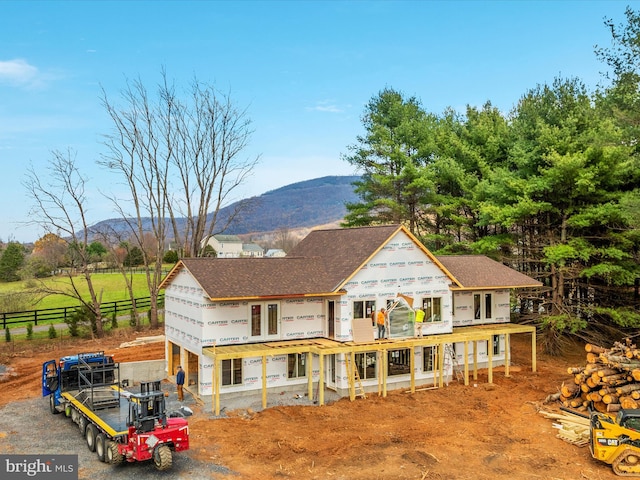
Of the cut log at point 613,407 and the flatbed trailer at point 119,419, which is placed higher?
the flatbed trailer at point 119,419

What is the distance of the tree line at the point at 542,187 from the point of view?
93.0ft

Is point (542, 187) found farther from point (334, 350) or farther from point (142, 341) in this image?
point (142, 341)

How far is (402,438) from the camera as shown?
17.8 meters

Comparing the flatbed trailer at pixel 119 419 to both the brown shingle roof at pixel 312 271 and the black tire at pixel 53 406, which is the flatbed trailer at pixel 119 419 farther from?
the brown shingle roof at pixel 312 271

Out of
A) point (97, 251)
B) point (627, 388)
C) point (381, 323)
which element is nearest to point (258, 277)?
point (381, 323)

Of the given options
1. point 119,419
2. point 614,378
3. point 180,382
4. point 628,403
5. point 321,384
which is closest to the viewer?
point 119,419

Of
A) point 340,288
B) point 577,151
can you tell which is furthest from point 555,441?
point 577,151

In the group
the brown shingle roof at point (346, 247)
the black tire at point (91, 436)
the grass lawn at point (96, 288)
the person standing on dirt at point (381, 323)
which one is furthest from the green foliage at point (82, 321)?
the person standing on dirt at point (381, 323)

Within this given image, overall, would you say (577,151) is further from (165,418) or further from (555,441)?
(165,418)

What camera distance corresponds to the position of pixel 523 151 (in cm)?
3200

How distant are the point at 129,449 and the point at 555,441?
1344 cm

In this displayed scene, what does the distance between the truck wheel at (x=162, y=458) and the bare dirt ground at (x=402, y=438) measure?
21.3 inches

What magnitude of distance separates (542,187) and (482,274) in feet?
20.7

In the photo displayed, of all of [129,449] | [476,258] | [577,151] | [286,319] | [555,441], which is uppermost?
[577,151]
